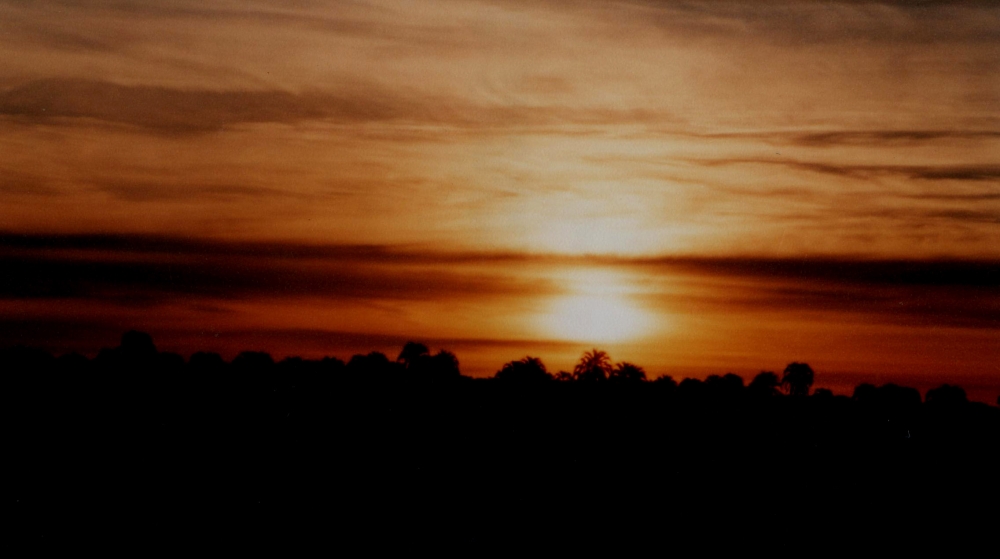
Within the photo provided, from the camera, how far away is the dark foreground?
236 feet

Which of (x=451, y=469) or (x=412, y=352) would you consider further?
(x=412, y=352)

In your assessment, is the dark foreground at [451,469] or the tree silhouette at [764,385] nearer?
the dark foreground at [451,469]

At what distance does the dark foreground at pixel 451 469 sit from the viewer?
236 ft

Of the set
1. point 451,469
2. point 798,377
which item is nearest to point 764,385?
point 798,377

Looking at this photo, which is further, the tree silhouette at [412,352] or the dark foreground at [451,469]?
the tree silhouette at [412,352]

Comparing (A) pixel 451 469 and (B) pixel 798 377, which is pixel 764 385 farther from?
(A) pixel 451 469

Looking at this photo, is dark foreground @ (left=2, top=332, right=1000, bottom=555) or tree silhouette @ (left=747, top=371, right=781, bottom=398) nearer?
dark foreground @ (left=2, top=332, right=1000, bottom=555)

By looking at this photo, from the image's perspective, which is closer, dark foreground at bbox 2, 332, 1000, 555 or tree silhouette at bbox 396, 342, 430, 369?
dark foreground at bbox 2, 332, 1000, 555

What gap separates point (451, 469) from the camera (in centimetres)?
8788

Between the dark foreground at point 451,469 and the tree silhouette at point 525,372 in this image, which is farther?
the tree silhouette at point 525,372

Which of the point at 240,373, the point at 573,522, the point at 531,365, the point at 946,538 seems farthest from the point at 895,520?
the point at 531,365

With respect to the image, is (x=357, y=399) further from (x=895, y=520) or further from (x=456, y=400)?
(x=895, y=520)

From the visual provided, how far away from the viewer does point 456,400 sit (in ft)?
417

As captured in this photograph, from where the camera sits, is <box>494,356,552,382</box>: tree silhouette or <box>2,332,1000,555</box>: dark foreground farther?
<box>494,356,552,382</box>: tree silhouette
